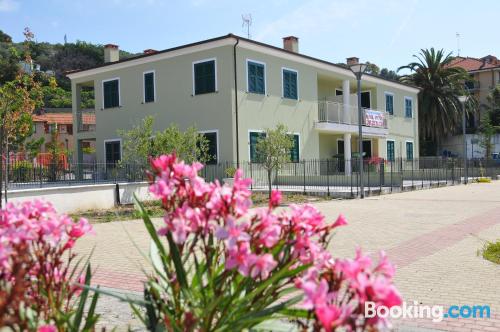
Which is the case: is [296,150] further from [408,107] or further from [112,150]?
[408,107]

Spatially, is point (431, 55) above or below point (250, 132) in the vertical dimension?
above

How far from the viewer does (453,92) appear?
45219 millimetres

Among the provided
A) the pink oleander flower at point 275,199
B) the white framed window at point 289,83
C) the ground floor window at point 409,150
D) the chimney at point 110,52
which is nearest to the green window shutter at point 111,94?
the chimney at point 110,52

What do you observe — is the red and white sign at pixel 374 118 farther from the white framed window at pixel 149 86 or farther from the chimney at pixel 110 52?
the chimney at pixel 110 52

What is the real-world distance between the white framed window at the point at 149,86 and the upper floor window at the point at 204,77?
2580mm

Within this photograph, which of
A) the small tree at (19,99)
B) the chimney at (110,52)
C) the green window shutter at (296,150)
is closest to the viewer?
the small tree at (19,99)

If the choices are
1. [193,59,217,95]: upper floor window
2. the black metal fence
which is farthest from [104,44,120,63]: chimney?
the black metal fence

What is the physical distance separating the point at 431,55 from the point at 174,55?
31472mm

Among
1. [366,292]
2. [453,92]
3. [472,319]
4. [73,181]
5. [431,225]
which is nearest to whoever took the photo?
[366,292]

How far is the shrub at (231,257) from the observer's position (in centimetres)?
198

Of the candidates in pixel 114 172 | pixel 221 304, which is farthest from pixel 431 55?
pixel 221 304

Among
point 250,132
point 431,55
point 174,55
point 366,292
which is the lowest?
point 366,292

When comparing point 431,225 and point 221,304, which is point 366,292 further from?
point 431,225

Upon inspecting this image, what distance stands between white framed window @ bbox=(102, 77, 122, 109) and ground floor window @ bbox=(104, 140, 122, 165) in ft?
6.41
